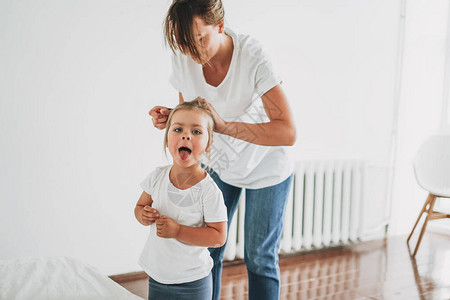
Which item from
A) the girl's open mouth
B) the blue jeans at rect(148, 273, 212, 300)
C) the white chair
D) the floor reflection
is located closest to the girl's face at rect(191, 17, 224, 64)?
the girl's open mouth

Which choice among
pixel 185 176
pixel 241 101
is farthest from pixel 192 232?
pixel 241 101

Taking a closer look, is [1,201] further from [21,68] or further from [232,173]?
[232,173]

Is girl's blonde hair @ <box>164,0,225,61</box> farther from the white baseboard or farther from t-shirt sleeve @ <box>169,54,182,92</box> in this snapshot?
the white baseboard

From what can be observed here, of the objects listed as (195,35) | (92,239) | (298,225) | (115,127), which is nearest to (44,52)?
(115,127)

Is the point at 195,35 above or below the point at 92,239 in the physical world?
above

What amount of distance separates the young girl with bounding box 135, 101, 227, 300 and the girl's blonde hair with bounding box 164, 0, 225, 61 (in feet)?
0.52

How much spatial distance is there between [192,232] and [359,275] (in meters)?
1.94

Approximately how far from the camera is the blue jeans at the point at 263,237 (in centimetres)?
147

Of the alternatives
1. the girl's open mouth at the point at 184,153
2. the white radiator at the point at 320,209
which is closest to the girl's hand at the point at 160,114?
the girl's open mouth at the point at 184,153

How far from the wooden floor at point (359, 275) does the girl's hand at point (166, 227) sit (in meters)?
1.37

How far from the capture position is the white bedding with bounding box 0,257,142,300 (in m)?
1.28

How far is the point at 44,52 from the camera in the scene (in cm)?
222

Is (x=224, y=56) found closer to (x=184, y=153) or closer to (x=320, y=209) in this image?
(x=184, y=153)

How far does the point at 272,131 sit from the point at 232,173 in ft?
0.88
